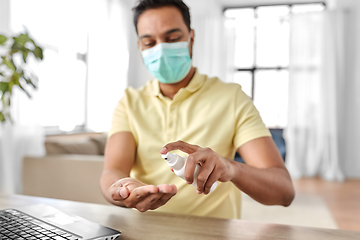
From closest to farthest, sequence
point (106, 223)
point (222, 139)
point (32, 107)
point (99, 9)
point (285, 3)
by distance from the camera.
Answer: point (106, 223) < point (222, 139) < point (32, 107) < point (99, 9) < point (285, 3)

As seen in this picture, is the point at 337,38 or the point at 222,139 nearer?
the point at 222,139

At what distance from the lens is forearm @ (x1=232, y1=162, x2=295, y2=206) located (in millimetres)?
888

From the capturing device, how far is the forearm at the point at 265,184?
2.91 feet

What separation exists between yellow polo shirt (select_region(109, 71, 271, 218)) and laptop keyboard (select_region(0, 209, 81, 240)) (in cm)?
44

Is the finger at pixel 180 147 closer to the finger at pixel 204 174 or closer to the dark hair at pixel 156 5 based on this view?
the finger at pixel 204 174

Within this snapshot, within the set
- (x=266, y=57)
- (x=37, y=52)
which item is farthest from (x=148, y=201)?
(x=266, y=57)

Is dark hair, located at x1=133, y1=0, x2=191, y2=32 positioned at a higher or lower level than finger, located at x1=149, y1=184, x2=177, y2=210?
higher

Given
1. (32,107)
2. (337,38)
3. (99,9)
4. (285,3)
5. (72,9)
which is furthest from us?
(285,3)

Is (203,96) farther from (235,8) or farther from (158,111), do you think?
(235,8)

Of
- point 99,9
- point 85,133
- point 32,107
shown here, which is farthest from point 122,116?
point 99,9

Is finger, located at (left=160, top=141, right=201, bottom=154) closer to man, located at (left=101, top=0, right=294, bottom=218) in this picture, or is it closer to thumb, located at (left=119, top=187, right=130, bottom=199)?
thumb, located at (left=119, top=187, right=130, bottom=199)

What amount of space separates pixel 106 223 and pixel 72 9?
4.09 m

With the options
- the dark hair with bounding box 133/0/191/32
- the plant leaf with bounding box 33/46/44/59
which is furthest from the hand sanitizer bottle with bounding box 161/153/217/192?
the plant leaf with bounding box 33/46/44/59

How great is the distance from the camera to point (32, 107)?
3.54m
